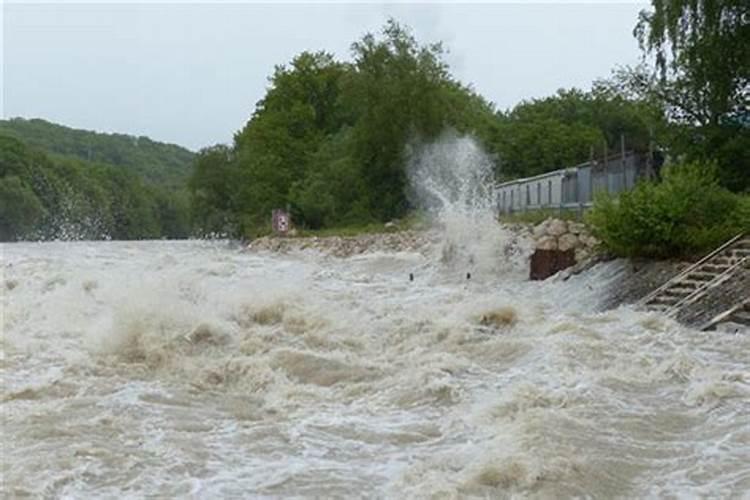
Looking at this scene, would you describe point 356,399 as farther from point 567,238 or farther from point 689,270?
point 567,238

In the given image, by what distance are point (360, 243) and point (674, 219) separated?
67.9 ft

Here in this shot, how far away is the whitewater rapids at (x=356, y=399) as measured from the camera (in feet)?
18.9

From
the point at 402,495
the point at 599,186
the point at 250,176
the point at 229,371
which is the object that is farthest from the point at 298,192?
the point at 402,495

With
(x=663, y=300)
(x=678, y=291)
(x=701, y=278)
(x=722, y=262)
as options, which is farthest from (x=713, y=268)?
(x=663, y=300)

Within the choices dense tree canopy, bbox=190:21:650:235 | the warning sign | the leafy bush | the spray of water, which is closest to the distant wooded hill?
dense tree canopy, bbox=190:21:650:235

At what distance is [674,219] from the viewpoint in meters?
16.7

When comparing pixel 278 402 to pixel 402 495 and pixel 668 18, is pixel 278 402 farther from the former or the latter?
pixel 668 18

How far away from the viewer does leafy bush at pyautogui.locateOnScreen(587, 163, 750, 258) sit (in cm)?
1638

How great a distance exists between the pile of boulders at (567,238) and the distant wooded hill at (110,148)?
64.9 meters

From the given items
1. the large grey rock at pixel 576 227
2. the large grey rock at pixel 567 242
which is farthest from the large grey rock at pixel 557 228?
the large grey rock at pixel 567 242

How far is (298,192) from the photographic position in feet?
181

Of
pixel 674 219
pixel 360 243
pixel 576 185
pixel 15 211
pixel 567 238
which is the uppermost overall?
pixel 15 211

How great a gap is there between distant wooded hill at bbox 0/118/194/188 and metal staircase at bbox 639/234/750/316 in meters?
71.7

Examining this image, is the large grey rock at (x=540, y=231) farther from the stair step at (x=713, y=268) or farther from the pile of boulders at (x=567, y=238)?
the stair step at (x=713, y=268)
